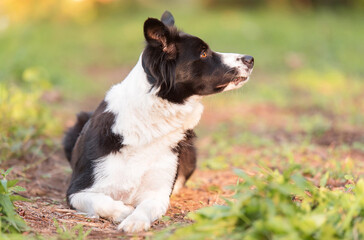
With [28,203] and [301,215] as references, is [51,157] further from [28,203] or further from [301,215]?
[301,215]

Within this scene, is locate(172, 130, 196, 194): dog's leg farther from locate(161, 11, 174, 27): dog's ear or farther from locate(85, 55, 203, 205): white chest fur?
locate(161, 11, 174, 27): dog's ear

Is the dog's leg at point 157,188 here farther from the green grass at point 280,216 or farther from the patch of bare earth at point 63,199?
the green grass at point 280,216

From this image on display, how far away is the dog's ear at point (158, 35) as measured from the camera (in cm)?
346

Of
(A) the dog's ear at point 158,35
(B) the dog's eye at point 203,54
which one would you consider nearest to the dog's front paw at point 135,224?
(A) the dog's ear at point 158,35

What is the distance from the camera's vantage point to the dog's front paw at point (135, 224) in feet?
10.2

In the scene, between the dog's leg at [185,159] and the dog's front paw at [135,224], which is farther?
the dog's leg at [185,159]

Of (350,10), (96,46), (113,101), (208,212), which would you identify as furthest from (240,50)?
(208,212)

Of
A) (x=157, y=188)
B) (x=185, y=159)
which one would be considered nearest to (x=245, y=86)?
(x=185, y=159)

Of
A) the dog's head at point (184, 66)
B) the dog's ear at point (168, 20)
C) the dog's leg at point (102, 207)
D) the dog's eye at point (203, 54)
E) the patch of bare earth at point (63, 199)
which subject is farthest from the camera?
the dog's ear at point (168, 20)

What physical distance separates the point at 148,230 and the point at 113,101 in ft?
3.84

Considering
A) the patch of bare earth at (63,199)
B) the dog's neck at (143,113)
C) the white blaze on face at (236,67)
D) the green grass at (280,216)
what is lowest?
the patch of bare earth at (63,199)

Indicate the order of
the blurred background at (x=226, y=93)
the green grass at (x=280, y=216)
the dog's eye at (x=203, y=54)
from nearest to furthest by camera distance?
the green grass at (x=280, y=216) → the dog's eye at (x=203, y=54) → the blurred background at (x=226, y=93)

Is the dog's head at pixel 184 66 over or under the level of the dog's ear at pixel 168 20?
under

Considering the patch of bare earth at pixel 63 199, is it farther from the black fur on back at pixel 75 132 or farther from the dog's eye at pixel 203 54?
the dog's eye at pixel 203 54
